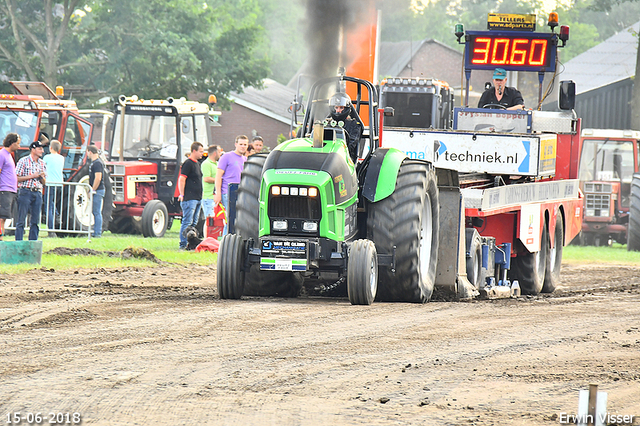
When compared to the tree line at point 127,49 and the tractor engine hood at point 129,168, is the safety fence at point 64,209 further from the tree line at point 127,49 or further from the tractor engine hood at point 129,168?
the tree line at point 127,49

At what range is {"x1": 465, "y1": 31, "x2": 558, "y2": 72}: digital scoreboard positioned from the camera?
48.3ft

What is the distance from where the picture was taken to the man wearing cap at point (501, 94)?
46.5 ft

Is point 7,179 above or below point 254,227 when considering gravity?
above

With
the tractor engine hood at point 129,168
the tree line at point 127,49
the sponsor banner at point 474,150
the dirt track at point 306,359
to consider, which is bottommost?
the dirt track at point 306,359

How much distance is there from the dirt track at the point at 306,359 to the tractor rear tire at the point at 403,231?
10.4 inches

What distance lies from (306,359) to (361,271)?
8.35 feet

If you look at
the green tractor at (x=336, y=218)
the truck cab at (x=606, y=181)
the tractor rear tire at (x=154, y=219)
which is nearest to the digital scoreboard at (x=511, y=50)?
the green tractor at (x=336, y=218)

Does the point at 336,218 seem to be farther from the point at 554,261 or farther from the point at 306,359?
the point at 554,261

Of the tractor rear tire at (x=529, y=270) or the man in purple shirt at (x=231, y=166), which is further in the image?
the man in purple shirt at (x=231, y=166)

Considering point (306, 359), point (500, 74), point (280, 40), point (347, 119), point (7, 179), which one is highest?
point (280, 40)

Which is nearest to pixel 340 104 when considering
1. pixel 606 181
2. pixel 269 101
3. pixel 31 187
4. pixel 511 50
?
pixel 511 50

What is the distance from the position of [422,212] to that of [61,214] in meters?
9.63

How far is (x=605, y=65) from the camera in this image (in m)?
48.6

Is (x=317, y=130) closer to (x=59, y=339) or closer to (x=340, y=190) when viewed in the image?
(x=340, y=190)
